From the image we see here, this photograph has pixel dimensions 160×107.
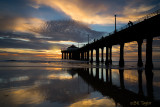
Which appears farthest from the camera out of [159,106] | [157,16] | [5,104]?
[157,16]

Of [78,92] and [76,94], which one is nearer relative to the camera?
[76,94]

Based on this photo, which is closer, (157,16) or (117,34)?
(157,16)

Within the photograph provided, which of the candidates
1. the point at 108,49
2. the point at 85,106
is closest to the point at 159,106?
the point at 85,106

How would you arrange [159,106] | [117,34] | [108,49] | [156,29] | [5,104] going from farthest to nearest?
[108,49] → [117,34] → [156,29] → [5,104] → [159,106]

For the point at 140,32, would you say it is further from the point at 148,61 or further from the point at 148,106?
the point at 148,106

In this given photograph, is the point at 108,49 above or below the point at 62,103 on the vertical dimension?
above

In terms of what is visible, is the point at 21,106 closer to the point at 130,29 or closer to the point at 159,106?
the point at 159,106

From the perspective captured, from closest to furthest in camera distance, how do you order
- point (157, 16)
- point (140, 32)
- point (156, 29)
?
point (157, 16) → point (156, 29) → point (140, 32)

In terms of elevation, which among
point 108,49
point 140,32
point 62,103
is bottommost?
point 62,103

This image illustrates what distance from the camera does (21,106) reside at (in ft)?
13.8

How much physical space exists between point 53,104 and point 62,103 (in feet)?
1.19

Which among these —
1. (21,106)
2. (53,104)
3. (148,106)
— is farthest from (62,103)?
(148,106)

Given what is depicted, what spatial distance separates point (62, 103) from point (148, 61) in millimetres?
19119

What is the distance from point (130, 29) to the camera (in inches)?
879
